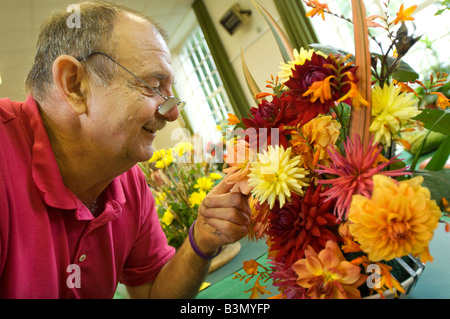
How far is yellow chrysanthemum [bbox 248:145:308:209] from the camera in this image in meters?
0.37

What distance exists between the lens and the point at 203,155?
44.9 inches

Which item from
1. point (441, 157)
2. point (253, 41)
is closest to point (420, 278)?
point (441, 157)

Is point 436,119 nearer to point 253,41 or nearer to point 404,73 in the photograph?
point 404,73

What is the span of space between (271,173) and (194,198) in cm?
66

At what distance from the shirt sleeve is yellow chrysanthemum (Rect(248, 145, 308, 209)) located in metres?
0.64

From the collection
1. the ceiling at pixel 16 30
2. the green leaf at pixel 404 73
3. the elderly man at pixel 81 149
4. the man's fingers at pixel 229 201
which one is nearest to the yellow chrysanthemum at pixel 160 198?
the elderly man at pixel 81 149

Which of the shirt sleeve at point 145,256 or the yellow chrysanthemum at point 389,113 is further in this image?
the shirt sleeve at point 145,256

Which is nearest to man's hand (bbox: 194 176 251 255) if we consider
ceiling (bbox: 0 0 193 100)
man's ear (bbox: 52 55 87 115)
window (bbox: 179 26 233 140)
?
man's ear (bbox: 52 55 87 115)

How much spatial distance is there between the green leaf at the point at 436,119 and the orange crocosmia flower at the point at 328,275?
7.3 inches

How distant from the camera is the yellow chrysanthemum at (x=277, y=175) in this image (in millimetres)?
367

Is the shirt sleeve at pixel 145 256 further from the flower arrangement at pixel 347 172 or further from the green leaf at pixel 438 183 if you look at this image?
the green leaf at pixel 438 183

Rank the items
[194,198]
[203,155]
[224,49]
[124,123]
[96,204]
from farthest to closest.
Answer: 1. [224,49]
2. [203,155]
3. [194,198]
4. [96,204]
5. [124,123]

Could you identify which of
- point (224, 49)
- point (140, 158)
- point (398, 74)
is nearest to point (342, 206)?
point (398, 74)

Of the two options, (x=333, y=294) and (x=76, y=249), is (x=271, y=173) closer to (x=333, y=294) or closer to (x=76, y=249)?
(x=333, y=294)
